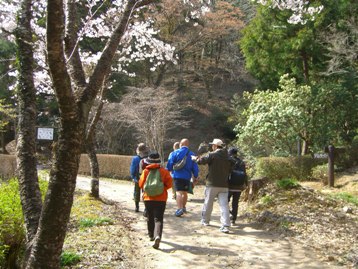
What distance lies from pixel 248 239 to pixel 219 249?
33.3 inches

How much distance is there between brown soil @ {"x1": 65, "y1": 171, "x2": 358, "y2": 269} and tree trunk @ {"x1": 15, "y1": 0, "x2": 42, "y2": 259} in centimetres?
116

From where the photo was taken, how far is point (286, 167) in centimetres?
1368

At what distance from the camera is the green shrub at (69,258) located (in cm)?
513

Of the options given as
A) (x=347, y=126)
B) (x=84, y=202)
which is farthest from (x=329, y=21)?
(x=84, y=202)

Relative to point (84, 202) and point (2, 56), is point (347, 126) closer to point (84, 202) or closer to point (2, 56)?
point (84, 202)

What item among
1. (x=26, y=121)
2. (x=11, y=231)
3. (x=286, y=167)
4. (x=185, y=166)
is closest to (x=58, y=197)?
(x=26, y=121)

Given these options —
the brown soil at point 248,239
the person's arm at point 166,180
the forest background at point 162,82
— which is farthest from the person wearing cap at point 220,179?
the forest background at point 162,82

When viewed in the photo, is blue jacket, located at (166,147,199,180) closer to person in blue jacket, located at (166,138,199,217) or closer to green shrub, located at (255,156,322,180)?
person in blue jacket, located at (166,138,199,217)

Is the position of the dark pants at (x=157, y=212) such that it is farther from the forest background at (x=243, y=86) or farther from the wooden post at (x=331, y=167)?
the wooden post at (x=331, y=167)

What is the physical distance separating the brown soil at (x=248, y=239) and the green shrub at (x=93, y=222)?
22 centimetres

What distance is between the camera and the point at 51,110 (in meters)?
24.3

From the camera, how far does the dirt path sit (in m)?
5.42

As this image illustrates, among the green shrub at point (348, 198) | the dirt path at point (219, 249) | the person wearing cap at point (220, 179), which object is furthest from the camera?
the green shrub at point (348, 198)

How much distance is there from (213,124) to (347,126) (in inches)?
506
